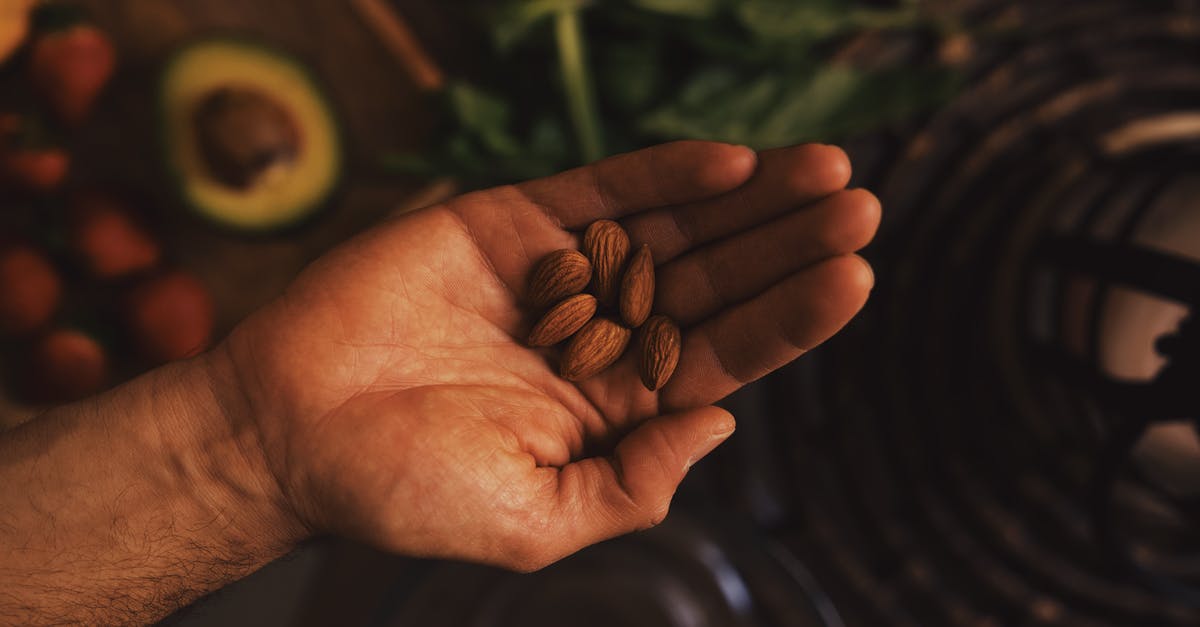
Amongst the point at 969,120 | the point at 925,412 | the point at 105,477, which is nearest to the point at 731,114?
the point at 969,120

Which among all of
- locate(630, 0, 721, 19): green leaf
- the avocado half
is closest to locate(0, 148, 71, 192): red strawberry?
A: the avocado half

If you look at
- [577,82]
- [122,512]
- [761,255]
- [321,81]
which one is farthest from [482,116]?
[122,512]

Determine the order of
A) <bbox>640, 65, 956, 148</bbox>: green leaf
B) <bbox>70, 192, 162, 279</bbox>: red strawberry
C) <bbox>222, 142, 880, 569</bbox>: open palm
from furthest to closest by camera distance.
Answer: <bbox>70, 192, 162, 279</bbox>: red strawberry → <bbox>640, 65, 956, 148</bbox>: green leaf → <bbox>222, 142, 880, 569</bbox>: open palm

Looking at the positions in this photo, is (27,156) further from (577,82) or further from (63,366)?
(577,82)

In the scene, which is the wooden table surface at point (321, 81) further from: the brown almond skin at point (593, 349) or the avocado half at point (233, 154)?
the brown almond skin at point (593, 349)

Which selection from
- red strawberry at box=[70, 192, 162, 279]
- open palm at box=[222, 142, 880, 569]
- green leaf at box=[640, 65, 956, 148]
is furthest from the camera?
red strawberry at box=[70, 192, 162, 279]

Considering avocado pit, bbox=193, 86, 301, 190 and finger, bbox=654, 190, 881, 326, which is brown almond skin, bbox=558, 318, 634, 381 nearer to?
finger, bbox=654, 190, 881, 326

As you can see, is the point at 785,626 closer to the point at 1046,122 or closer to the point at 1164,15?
the point at 1046,122
